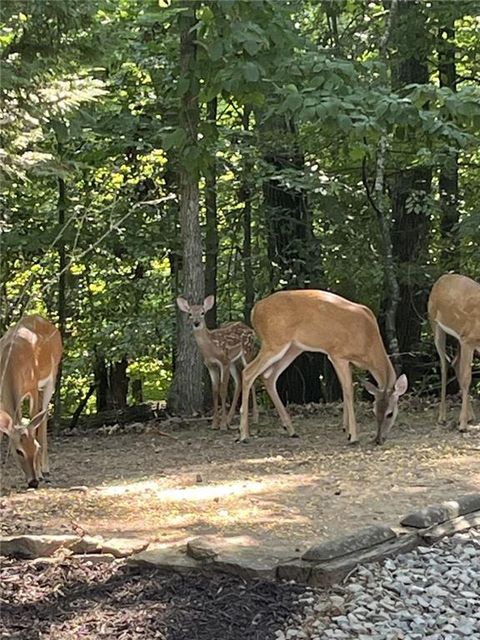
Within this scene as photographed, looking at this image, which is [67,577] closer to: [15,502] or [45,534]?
[45,534]

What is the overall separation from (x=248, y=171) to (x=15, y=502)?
6942mm

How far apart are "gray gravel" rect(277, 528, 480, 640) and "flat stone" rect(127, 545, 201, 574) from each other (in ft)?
2.03

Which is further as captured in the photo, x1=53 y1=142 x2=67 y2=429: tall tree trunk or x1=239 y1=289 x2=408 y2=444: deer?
x1=53 y1=142 x2=67 y2=429: tall tree trunk

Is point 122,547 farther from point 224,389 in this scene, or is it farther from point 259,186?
point 259,186

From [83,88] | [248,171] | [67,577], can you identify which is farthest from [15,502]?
[248,171]

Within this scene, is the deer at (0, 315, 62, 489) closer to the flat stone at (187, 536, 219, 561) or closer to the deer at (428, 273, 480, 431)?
the flat stone at (187, 536, 219, 561)

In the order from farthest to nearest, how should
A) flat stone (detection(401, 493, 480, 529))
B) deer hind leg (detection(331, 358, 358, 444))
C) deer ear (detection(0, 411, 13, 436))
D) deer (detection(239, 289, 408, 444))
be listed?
deer (detection(239, 289, 408, 444)), deer hind leg (detection(331, 358, 358, 444)), deer ear (detection(0, 411, 13, 436)), flat stone (detection(401, 493, 480, 529))

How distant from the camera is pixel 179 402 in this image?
35.7ft

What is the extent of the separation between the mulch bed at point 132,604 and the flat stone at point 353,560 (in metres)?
0.12

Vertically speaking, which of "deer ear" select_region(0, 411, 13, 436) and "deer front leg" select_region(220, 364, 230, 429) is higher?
"deer ear" select_region(0, 411, 13, 436)

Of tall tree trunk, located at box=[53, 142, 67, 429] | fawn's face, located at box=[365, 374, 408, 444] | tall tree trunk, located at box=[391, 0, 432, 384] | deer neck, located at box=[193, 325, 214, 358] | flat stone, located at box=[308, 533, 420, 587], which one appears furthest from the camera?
tall tree trunk, located at box=[391, 0, 432, 384]

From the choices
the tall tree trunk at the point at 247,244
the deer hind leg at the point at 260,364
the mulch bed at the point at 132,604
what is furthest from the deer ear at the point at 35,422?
the tall tree trunk at the point at 247,244

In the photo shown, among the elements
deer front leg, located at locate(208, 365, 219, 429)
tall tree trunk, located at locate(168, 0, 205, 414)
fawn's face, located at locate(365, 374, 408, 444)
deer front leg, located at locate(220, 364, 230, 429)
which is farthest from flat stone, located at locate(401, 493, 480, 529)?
tall tree trunk, located at locate(168, 0, 205, 414)

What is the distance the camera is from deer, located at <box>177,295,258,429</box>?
10.5 meters
